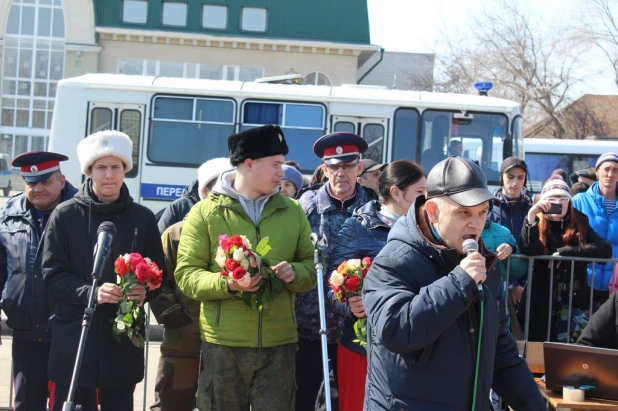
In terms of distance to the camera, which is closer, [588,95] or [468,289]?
[468,289]

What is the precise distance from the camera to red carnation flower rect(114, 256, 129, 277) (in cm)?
465

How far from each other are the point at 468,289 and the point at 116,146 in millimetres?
2640

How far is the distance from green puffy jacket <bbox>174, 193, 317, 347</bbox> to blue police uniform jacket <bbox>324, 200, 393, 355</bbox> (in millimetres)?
236

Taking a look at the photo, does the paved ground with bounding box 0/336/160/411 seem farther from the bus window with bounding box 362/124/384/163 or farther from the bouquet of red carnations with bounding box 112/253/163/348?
the bus window with bounding box 362/124/384/163

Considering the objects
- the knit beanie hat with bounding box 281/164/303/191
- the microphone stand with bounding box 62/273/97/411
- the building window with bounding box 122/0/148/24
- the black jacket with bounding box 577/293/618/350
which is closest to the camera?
the microphone stand with bounding box 62/273/97/411

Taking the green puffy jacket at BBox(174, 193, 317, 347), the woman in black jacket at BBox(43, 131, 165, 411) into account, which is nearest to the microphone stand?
the woman in black jacket at BBox(43, 131, 165, 411)

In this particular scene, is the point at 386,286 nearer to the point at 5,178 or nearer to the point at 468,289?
the point at 468,289

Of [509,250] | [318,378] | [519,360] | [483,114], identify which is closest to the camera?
[519,360]

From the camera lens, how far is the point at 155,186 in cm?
1505

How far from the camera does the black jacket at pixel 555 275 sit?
7160 mm

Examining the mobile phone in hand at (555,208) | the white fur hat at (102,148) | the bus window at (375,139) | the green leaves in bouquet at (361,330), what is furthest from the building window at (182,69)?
the green leaves in bouquet at (361,330)

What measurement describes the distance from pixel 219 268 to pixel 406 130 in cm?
1070

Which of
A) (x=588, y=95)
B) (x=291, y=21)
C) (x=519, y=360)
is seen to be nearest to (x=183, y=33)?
(x=291, y=21)

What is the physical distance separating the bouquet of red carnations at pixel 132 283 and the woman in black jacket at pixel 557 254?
364 centimetres
